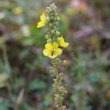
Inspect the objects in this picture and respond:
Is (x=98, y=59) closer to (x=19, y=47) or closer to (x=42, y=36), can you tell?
(x=42, y=36)

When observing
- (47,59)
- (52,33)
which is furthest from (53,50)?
(47,59)

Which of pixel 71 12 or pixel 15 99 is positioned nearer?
pixel 15 99

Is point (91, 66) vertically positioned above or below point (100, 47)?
below

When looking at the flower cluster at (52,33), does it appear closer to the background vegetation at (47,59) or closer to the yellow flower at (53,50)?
the yellow flower at (53,50)

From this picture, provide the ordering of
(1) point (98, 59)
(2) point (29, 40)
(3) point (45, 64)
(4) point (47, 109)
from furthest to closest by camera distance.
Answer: (2) point (29, 40) < (1) point (98, 59) < (3) point (45, 64) < (4) point (47, 109)

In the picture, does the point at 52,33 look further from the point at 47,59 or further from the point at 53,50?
the point at 47,59

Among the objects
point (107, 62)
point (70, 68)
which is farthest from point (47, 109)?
point (107, 62)

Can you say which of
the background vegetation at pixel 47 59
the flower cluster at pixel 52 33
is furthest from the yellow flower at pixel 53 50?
the background vegetation at pixel 47 59

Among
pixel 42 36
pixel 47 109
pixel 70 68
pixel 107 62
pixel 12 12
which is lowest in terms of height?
pixel 47 109
